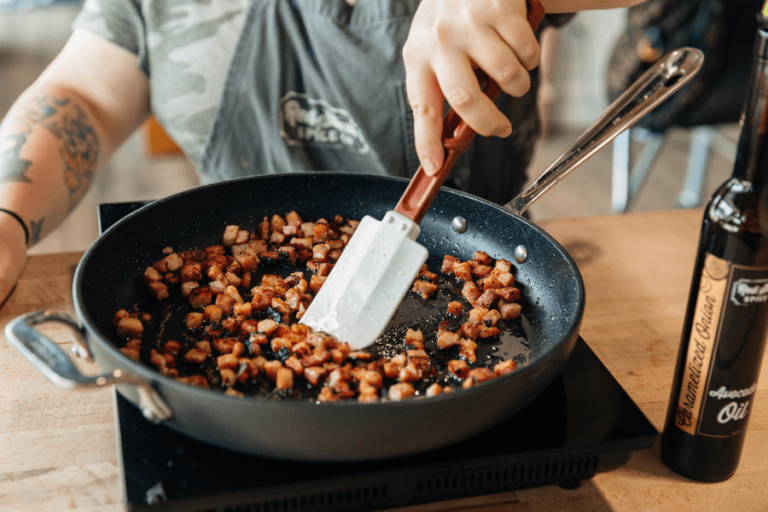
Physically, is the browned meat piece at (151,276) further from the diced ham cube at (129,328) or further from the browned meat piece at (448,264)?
the browned meat piece at (448,264)

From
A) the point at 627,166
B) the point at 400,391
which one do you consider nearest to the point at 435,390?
the point at 400,391

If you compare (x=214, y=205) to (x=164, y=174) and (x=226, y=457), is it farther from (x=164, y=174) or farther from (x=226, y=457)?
(x=164, y=174)

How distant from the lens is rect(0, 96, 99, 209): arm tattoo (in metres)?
1.28

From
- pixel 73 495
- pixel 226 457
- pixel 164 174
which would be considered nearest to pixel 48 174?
pixel 73 495

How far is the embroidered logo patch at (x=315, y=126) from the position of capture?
56.2 inches

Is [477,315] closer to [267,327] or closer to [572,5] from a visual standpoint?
[267,327]

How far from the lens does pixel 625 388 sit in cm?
91

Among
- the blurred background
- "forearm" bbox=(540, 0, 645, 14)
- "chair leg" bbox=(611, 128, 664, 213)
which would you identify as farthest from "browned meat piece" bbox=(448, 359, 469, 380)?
the blurred background

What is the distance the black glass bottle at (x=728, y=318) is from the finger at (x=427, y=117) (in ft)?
1.10

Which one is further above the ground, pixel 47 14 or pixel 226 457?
pixel 226 457

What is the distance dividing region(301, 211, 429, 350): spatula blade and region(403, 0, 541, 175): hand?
10 cm

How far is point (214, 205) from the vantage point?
1097mm

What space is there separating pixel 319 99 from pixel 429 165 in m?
0.68

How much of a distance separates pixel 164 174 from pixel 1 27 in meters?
1.90
